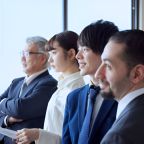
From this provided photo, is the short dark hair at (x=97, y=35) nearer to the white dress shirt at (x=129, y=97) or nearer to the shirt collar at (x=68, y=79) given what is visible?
the shirt collar at (x=68, y=79)

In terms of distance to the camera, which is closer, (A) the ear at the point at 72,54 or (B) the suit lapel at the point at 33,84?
(A) the ear at the point at 72,54

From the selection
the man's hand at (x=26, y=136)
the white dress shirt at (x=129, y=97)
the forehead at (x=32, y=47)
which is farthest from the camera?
the forehead at (x=32, y=47)

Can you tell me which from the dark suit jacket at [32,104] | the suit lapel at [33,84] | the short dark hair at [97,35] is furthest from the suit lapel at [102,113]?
the suit lapel at [33,84]

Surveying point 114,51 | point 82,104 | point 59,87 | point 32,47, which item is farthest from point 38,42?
point 114,51

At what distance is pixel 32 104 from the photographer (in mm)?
2215

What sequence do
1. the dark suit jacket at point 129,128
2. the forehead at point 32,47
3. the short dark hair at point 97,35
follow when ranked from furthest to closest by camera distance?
the forehead at point 32,47 < the short dark hair at point 97,35 < the dark suit jacket at point 129,128

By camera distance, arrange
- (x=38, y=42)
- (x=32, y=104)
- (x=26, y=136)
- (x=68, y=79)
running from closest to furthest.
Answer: (x=26, y=136)
(x=68, y=79)
(x=32, y=104)
(x=38, y=42)

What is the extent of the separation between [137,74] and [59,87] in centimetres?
93

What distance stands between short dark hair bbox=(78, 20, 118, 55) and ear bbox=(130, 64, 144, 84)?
18.0 inches

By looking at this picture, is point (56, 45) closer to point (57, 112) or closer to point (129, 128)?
point (57, 112)

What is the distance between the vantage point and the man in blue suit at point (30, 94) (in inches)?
87.3

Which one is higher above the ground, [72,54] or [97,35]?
[97,35]

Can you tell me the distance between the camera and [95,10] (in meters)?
4.20

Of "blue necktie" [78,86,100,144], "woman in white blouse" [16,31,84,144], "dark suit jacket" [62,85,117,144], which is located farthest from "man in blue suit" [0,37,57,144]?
"blue necktie" [78,86,100,144]
